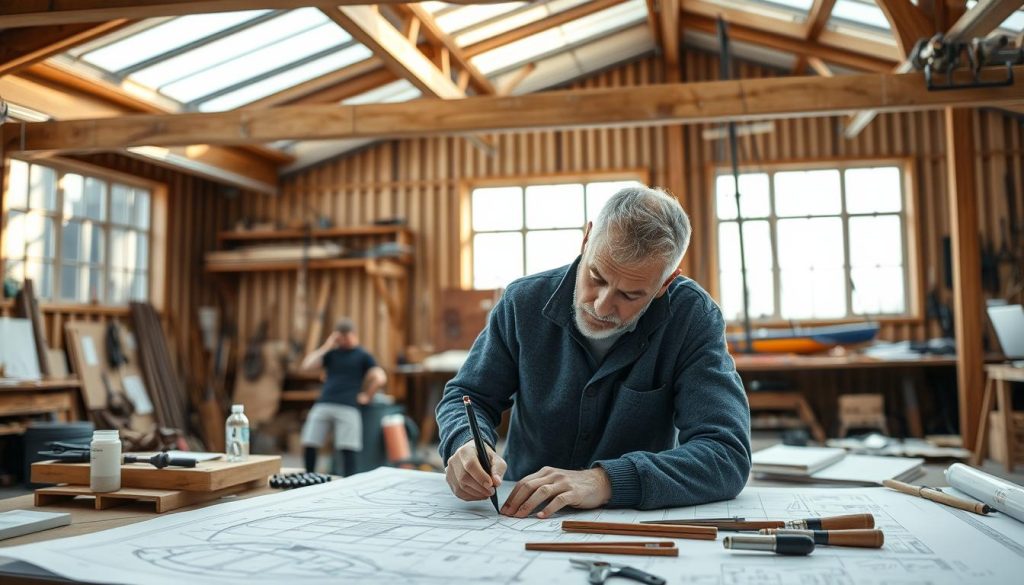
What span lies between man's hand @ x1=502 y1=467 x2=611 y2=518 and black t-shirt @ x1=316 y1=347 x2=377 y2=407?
575 centimetres

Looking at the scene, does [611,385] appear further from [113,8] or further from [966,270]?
[966,270]

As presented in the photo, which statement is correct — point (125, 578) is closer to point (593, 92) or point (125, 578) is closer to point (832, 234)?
point (593, 92)

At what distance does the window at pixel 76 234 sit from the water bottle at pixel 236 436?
6.41 meters

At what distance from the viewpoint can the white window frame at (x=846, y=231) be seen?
31.1 feet

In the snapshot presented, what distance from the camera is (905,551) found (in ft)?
4.45

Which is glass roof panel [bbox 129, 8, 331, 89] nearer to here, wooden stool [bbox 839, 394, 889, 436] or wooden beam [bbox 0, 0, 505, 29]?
wooden beam [bbox 0, 0, 505, 29]

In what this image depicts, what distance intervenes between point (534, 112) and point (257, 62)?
12.0 feet

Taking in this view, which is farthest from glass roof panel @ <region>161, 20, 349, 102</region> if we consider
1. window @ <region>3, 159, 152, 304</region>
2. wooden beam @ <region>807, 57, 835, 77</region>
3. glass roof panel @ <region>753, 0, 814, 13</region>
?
wooden beam @ <region>807, 57, 835, 77</region>

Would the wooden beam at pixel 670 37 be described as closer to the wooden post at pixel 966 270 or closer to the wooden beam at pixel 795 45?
the wooden beam at pixel 795 45

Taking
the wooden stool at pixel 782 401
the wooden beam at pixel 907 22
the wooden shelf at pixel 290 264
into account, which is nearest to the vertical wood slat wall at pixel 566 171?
the wooden shelf at pixel 290 264

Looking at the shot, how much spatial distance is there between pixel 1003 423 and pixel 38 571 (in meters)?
6.21

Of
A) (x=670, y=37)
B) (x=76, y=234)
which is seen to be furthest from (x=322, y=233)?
(x=670, y=37)

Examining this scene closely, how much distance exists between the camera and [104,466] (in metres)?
1.84

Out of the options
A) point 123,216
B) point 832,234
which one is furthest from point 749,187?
point 123,216
